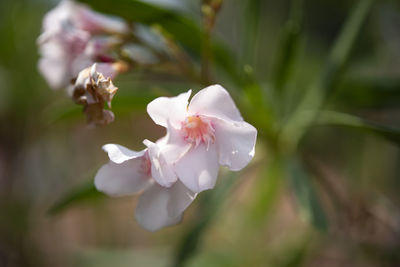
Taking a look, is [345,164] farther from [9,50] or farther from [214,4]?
[9,50]

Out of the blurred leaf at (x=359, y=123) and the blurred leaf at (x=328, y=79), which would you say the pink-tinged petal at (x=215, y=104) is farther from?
the blurred leaf at (x=328, y=79)

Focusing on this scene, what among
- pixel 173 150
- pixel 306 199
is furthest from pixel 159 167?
pixel 306 199

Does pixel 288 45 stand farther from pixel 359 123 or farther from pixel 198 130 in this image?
pixel 198 130

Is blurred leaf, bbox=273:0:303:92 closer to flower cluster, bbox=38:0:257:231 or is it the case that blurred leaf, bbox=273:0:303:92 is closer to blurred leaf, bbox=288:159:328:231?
blurred leaf, bbox=288:159:328:231

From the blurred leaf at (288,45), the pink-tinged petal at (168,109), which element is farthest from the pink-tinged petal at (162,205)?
the blurred leaf at (288,45)

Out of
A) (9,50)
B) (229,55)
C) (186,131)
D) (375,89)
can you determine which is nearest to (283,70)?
(229,55)

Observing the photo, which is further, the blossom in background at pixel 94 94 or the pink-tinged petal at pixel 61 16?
the pink-tinged petal at pixel 61 16
